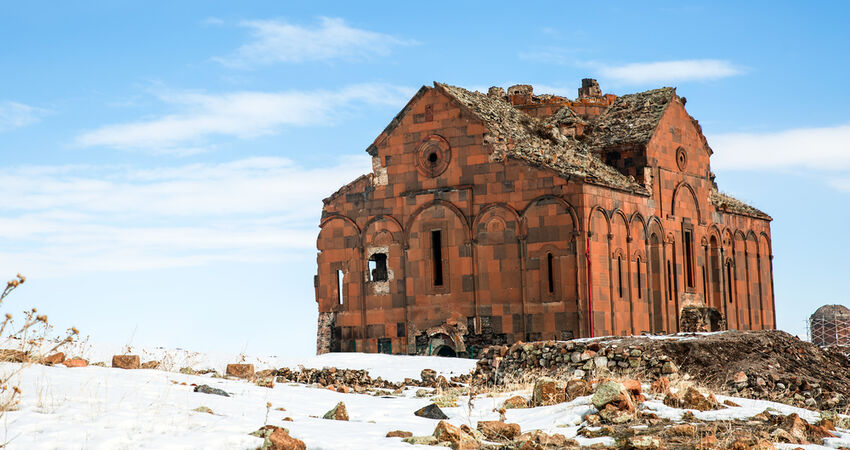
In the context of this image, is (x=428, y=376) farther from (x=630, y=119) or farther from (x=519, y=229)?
(x=630, y=119)

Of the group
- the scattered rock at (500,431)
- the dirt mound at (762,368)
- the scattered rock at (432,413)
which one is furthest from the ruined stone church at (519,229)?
the scattered rock at (500,431)

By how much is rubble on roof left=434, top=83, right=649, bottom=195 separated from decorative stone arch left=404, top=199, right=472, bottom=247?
6.56 feet

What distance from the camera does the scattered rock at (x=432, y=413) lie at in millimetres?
11771

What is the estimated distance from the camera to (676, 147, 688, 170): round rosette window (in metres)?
29.9

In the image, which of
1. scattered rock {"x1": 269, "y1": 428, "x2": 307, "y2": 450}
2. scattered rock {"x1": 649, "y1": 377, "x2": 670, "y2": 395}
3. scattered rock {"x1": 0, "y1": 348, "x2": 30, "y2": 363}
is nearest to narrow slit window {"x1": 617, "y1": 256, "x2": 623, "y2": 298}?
scattered rock {"x1": 649, "y1": 377, "x2": 670, "y2": 395}

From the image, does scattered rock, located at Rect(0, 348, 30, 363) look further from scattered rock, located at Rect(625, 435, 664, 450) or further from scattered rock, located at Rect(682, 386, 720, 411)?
scattered rock, located at Rect(682, 386, 720, 411)

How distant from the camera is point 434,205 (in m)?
26.8

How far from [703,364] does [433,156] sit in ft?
40.6

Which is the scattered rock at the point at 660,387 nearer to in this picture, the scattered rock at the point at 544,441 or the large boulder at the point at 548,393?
the large boulder at the point at 548,393

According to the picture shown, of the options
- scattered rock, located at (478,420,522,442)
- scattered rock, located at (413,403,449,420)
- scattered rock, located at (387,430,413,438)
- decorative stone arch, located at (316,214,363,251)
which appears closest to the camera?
scattered rock, located at (387,430,413,438)

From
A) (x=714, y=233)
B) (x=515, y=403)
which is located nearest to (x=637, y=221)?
(x=714, y=233)

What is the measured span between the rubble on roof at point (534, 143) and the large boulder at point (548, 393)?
1266cm

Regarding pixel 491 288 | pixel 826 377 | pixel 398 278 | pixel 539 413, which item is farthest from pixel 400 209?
pixel 539 413

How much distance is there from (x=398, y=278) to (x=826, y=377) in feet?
41.2
